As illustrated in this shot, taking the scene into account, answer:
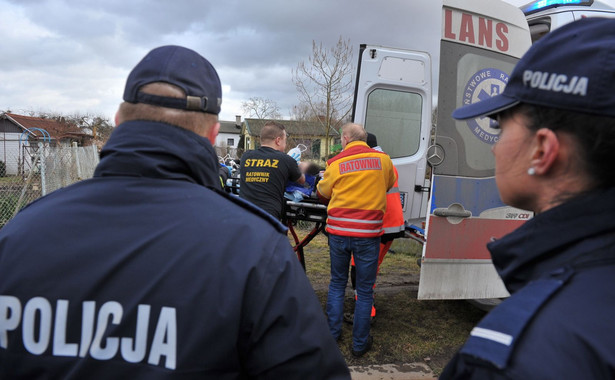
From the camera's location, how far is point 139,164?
3.62ft

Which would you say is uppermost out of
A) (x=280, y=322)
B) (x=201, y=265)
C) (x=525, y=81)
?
(x=525, y=81)

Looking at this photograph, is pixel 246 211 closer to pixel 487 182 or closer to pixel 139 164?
pixel 139 164

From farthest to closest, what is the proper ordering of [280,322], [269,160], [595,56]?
[269,160], [280,322], [595,56]

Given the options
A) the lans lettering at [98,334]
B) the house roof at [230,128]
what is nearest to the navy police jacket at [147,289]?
the lans lettering at [98,334]

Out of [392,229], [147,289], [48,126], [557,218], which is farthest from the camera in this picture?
[48,126]

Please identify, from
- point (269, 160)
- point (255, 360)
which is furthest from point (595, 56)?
point (269, 160)

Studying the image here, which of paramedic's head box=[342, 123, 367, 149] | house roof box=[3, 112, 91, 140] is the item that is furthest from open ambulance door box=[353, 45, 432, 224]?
house roof box=[3, 112, 91, 140]

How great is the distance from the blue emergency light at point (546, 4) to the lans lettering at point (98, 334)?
4588mm

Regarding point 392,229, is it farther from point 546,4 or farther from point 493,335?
point 493,335

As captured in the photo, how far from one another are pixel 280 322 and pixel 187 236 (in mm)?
318

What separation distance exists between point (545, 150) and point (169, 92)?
95 centimetres

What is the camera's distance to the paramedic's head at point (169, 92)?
1.16 metres

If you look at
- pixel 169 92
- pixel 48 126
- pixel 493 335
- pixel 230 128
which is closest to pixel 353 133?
pixel 169 92

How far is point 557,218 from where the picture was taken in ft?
2.86
